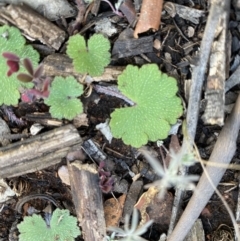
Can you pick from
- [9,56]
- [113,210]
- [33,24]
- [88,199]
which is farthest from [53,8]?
[113,210]

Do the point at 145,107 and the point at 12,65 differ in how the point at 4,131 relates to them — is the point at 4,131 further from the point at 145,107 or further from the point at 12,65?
the point at 145,107

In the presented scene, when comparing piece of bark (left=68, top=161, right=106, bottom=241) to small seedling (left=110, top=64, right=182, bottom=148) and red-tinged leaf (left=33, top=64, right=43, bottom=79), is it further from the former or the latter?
red-tinged leaf (left=33, top=64, right=43, bottom=79)

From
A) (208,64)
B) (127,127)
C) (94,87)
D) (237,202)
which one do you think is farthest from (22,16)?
(237,202)

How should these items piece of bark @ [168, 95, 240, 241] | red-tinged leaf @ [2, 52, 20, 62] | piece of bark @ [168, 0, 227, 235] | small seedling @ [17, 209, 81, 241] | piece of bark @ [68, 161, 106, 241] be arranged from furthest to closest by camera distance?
small seedling @ [17, 209, 81, 241] → piece of bark @ [68, 161, 106, 241] → piece of bark @ [168, 95, 240, 241] → piece of bark @ [168, 0, 227, 235] → red-tinged leaf @ [2, 52, 20, 62]

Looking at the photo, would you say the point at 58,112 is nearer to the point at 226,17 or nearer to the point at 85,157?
the point at 85,157

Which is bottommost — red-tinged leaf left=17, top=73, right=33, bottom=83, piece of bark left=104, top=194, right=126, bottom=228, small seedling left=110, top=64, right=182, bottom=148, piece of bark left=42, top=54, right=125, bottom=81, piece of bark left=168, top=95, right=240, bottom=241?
piece of bark left=104, top=194, right=126, bottom=228

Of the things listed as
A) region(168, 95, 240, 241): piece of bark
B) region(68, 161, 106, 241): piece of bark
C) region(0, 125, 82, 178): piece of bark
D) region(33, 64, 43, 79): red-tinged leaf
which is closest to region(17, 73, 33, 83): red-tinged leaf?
region(33, 64, 43, 79): red-tinged leaf
